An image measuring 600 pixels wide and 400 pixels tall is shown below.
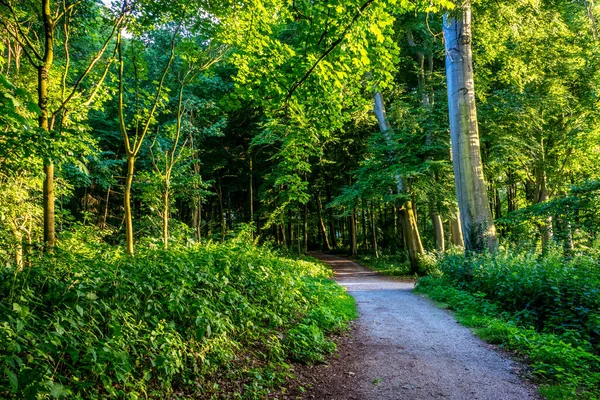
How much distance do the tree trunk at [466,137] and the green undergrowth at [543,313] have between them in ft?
4.90

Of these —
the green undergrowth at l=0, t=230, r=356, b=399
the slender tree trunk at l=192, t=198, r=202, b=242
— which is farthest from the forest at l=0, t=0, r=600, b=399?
the slender tree trunk at l=192, t=198, r=202, b=242

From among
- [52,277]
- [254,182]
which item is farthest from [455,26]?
[254,182]

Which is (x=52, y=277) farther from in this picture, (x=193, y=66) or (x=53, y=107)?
(x=193, y=66)

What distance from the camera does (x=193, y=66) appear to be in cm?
866

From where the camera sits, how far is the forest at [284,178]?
3.05 meters

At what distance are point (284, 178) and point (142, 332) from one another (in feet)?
24.3

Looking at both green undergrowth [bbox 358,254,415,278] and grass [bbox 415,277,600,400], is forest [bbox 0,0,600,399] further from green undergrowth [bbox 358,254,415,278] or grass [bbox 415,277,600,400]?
green undergrowth [bbox 358,254,415,278]

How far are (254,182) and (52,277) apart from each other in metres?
22.8

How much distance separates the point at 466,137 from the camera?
10219 millimetres

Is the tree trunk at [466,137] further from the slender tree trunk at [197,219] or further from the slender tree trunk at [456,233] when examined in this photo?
the slender tree trunk at [197,219]

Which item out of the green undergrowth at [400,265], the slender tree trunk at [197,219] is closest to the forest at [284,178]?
the green undergrowth at [400,265]

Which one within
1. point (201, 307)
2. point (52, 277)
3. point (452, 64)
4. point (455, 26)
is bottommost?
point (201, 307)

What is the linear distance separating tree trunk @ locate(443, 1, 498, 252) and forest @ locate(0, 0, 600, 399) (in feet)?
0.14

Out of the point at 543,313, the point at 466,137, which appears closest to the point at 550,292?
the point at 543,313
